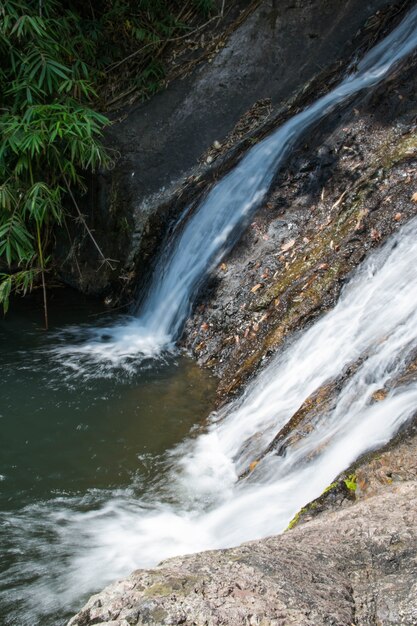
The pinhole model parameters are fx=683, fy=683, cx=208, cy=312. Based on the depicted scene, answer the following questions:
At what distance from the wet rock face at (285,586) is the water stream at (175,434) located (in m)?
1.21

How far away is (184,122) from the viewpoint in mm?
7523

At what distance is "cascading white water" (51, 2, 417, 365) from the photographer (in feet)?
20.0

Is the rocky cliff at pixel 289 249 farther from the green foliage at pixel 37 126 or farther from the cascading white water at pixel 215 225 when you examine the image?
the green foliage at pixel 37 126

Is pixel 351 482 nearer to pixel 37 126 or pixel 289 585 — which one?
pixel 289 585

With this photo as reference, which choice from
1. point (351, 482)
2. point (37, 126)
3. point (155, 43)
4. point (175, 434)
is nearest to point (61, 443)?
point (175, 434)

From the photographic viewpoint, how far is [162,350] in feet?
19.2

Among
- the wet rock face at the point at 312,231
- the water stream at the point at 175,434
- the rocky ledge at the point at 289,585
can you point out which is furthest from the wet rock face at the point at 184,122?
the rocky ledge at the point at 289,585

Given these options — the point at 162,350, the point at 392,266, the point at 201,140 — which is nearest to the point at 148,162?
the point at 201,140

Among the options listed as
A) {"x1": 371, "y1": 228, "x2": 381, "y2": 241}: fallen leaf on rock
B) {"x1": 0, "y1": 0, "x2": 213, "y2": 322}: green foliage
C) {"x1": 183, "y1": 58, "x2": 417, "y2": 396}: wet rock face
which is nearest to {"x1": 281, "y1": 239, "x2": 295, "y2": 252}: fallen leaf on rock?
{"x1": 183, "y1": 58, "x2": 417, "y2": 396}: wet rock face

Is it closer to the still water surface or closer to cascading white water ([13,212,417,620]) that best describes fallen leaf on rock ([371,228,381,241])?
cascading white water ([13,212,417,620])

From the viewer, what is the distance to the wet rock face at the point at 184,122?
7090mm

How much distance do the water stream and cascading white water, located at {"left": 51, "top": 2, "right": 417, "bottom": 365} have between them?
0.03 meters

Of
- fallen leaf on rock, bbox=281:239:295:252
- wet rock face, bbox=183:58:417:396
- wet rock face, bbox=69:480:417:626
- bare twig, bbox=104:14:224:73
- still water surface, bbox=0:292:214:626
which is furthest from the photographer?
bare twig, bbox=104:14:224:73

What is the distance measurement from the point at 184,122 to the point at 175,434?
13.6ft
